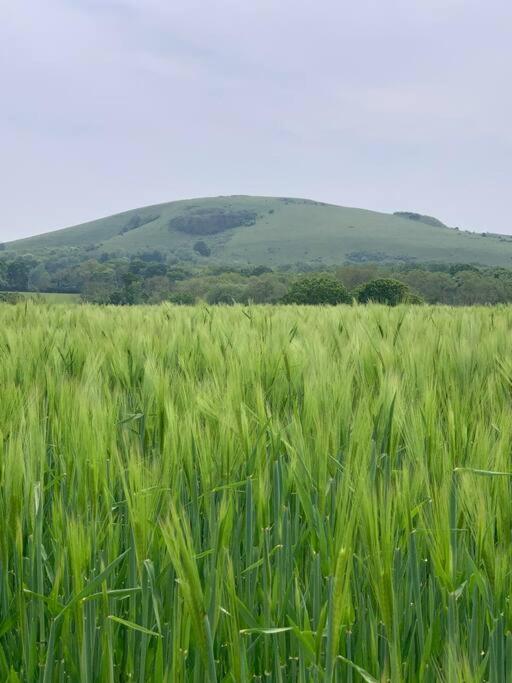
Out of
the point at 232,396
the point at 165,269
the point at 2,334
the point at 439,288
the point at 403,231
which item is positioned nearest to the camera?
the point at 232,396

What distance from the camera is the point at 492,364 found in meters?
2.49

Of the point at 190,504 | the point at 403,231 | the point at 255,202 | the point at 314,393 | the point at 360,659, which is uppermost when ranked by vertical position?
the point at 255,202

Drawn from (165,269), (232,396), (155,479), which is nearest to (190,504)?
(155,479)

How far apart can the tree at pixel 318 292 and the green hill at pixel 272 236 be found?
75998 millimetres

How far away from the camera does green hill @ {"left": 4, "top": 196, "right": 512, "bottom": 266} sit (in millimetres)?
119062

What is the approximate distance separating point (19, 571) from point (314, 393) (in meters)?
0.81

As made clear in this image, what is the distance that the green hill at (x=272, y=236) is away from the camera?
119 m

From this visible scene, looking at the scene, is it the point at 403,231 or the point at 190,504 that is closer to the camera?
the point at 190,504

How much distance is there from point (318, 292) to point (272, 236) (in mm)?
100909

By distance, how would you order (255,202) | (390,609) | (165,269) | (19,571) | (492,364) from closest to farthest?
(390,609) → (19,571) → (492,364) → (165,269) → (255,202)

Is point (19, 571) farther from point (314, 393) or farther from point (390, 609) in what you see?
point (314, 393)

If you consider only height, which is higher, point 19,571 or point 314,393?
point 314,393

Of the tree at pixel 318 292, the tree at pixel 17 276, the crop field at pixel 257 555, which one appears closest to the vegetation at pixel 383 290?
Answer: the tree at pixel 318 292

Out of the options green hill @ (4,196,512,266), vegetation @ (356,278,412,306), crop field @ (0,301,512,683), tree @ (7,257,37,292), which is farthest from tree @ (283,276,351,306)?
green hill @ (4,196,512,266)
